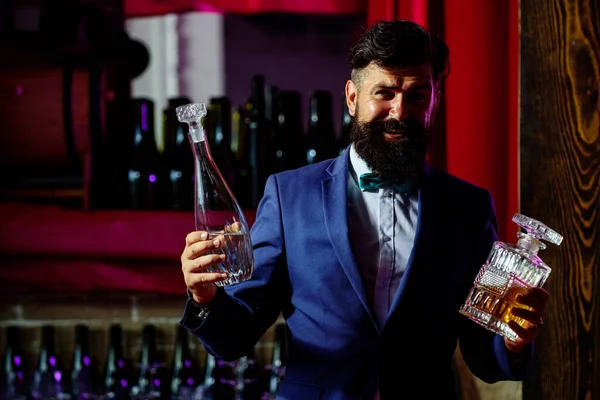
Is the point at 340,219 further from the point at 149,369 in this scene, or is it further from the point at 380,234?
the point at 149,369

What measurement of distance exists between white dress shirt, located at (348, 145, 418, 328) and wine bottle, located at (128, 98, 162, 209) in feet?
3.50

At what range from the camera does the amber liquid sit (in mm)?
1188

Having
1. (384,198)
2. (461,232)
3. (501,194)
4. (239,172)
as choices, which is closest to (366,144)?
(384,198)

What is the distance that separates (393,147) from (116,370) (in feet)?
4.17

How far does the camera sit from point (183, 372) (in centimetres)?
217

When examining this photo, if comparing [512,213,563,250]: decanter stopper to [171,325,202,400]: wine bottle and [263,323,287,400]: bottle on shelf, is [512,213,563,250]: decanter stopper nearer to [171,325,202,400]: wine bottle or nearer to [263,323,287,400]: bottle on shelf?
[263,323,287,400]: bottle on shelf

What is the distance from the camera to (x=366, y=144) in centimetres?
128

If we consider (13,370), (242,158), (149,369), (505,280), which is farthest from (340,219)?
(13,370)

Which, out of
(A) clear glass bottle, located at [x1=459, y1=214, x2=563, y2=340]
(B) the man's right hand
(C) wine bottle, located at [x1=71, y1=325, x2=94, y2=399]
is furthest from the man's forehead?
(C) wine bottle, located at [x1=71, y1=325, x2=94, y2=399]

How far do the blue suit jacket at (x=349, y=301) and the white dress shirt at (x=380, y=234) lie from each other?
0.05m

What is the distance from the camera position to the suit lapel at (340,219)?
125cm

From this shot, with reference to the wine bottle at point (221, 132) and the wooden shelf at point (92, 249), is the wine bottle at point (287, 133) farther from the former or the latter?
the wooden shelf at point (92, 249)

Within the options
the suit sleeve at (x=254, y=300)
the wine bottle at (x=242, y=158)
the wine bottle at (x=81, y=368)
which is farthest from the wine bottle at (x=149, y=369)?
the suit sleeve at (x=254, y=300)

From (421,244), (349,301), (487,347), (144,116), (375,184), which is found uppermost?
(144,116)
